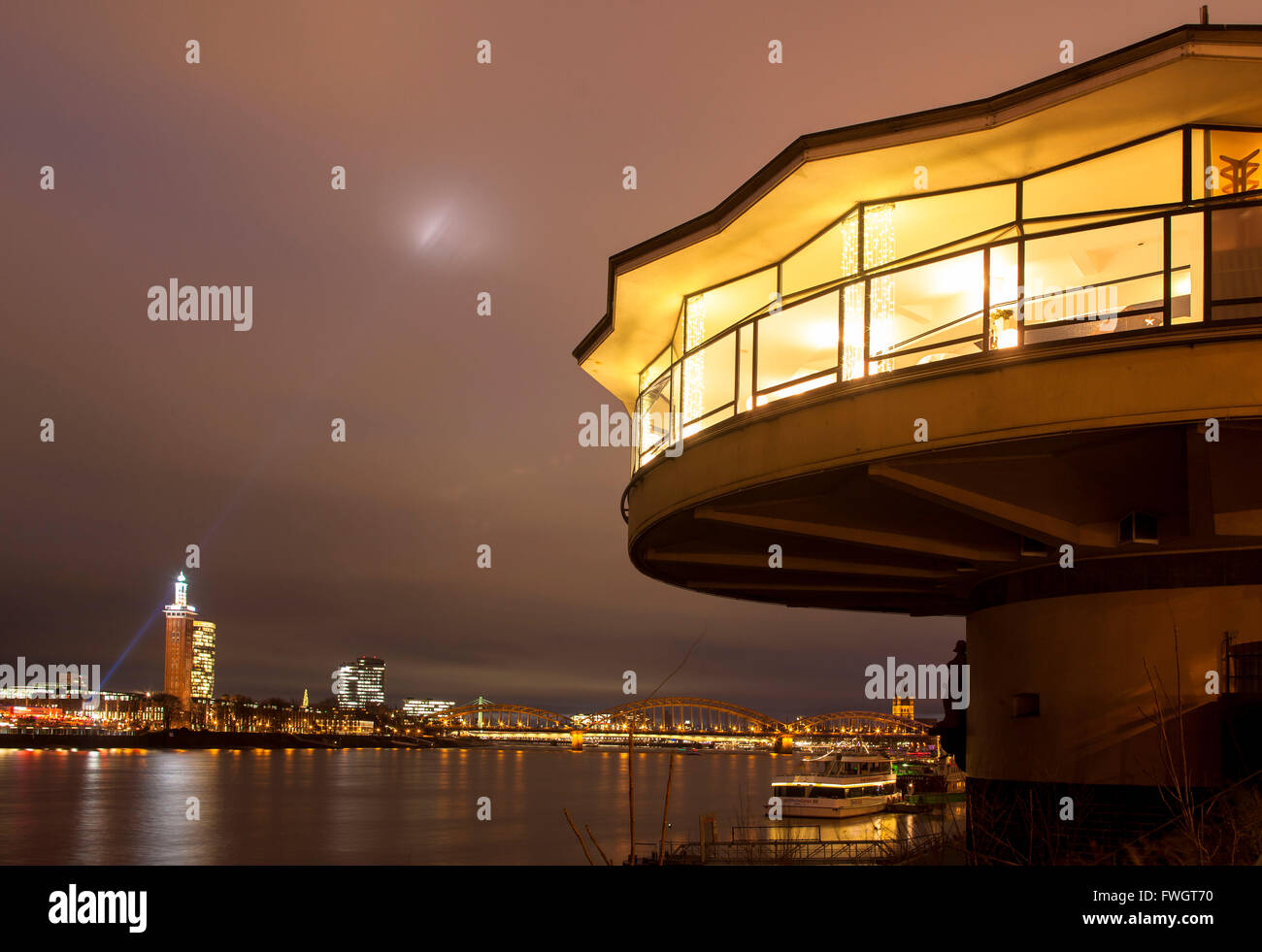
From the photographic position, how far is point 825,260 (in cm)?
1734

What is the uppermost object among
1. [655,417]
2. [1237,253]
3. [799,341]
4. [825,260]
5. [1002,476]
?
[825,260]

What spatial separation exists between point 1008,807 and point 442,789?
116 m

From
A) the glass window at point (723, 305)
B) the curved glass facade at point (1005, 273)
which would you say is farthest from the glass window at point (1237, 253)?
the glass window at point (723, 305)

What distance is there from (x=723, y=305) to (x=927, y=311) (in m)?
6.17

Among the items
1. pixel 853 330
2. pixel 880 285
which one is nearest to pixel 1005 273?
pixel 880 285

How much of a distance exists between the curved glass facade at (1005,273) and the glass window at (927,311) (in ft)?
0.06

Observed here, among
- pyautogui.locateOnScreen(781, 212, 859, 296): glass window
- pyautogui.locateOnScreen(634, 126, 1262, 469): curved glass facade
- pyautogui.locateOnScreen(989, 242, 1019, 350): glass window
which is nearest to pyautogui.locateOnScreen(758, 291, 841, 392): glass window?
pyautogui.locateOnScreen(634, 126, 1262, 469): curved glass facade

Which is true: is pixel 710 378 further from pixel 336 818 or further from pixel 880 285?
pixel 336 818

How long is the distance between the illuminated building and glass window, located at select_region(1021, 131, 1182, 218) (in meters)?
0.03

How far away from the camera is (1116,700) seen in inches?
649

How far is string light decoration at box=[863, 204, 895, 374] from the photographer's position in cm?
1434

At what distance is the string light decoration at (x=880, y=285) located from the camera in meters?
14.3
